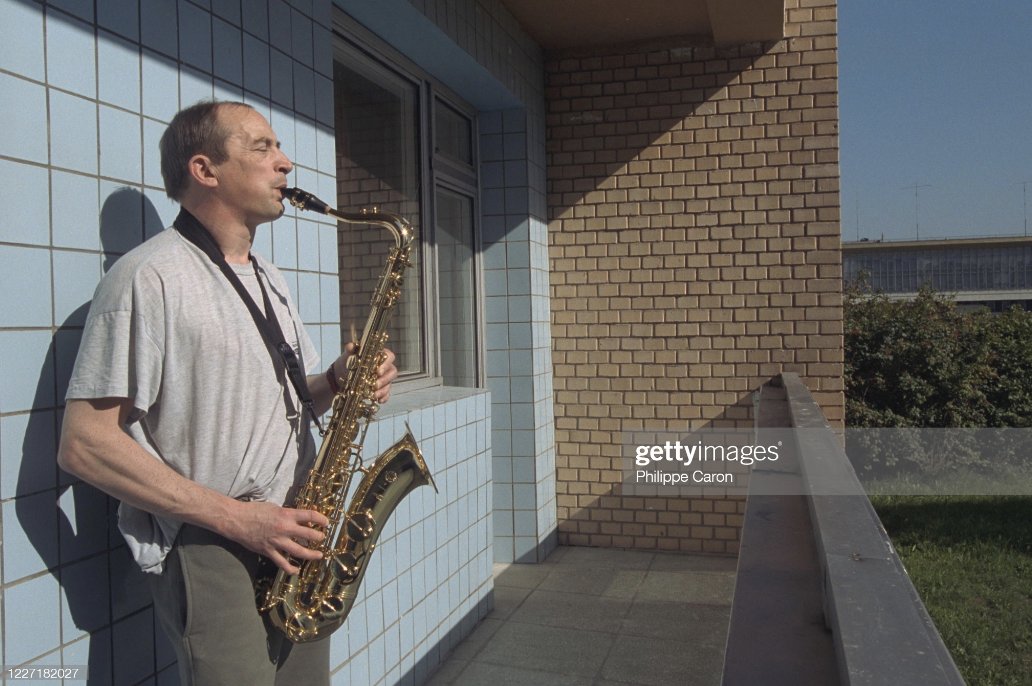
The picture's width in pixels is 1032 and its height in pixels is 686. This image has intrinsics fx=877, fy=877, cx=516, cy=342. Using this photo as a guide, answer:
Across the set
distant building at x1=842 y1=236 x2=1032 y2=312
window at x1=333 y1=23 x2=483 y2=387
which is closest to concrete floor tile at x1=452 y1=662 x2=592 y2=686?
window at x1=333 y1=23 x2=483 y2=387

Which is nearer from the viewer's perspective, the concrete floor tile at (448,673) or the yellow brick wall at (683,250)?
the concrete floor tile at (448,673)

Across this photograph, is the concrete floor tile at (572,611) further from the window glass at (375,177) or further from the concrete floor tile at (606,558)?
the window glass at (375,177)

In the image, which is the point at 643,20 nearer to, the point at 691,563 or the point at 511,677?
the point at 691,563

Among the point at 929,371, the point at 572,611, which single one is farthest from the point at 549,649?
the point at 929,371

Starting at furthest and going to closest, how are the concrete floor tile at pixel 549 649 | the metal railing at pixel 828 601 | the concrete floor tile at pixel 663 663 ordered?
the concrete floor tile at pixel 549 649 < the concrete floor tile at pixel 663 663 < the metal railing at pixel 828 601

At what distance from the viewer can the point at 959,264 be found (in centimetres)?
2250

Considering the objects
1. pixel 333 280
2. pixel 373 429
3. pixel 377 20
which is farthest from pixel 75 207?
pixel 377 20

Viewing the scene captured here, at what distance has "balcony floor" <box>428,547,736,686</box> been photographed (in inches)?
165

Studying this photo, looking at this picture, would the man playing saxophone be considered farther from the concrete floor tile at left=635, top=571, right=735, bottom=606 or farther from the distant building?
the distant building

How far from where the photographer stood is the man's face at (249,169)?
2004 millimetres

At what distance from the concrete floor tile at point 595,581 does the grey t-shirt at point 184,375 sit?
12.1 feet

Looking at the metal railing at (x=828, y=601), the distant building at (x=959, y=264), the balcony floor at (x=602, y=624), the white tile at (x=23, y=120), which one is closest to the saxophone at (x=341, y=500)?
the white tile at (x=23, y=120)

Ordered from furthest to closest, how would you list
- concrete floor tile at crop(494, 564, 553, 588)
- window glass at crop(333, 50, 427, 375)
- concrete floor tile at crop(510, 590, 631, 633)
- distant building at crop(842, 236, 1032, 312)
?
distant building at crop(842, 236, 1032, 312) → concrete floor tile at crop(494, 564, 553, 588) → concrete floor tile at crop(510, 590, 631, 633) → window glass at crop(333, 50, 427, 375)

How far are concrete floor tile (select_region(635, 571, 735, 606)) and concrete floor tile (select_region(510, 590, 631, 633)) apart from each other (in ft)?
0.85
